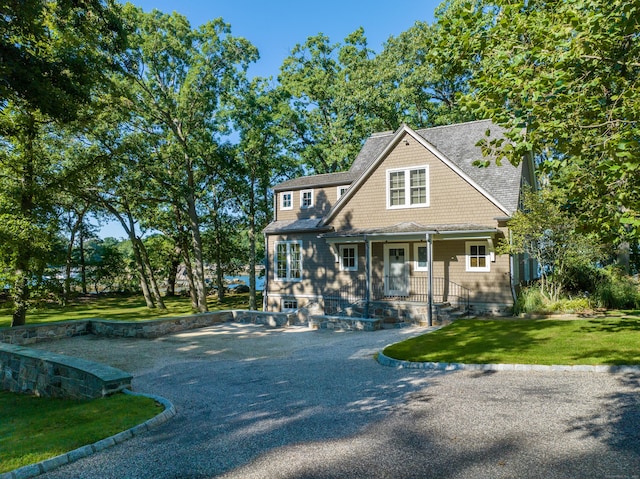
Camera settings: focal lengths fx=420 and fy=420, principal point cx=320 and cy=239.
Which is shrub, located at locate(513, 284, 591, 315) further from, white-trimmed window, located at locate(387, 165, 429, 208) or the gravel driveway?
the gravel driveway

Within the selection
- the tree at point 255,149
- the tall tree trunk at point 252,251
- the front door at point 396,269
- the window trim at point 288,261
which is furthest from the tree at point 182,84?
the front door at point 396,269

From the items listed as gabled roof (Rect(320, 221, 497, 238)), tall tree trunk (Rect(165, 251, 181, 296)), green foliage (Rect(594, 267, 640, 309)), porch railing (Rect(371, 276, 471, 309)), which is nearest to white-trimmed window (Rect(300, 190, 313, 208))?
gabled roof (Rect(320, 221, 497, 238))

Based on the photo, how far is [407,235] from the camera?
16.6 meters

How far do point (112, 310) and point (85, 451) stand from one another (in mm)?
24311

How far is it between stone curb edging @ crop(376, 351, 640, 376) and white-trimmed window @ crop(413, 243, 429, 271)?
9309 mm

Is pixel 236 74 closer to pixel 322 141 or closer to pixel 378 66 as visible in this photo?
pixel 322 141

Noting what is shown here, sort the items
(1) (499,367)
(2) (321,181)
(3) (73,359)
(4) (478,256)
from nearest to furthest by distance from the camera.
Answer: (1) (499,367) → (3) (73,359) → (4) (478,256) → (2) (321,181)

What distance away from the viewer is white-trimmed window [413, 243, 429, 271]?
713 inches

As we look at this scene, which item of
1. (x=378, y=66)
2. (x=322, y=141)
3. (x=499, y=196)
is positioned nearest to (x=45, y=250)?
(x=499, y=196)

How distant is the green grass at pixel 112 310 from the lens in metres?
22.7

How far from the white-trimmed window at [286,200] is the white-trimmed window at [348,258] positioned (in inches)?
197

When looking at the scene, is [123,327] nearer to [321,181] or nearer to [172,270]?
[321,181]

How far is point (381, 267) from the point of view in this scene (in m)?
19.2

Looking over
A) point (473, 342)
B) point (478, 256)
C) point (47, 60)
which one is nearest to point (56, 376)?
point (47, 60)
